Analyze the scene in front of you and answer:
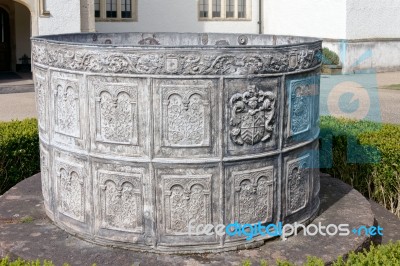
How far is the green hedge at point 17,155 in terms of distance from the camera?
733 cm

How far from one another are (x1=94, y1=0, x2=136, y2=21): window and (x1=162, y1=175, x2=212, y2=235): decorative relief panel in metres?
19.6

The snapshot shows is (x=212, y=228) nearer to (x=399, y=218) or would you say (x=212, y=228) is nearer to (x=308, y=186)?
(x=308, y=186)

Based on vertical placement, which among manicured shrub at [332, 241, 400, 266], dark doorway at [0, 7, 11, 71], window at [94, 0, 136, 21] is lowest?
manicured shrub at [332, 241, 400, 266]

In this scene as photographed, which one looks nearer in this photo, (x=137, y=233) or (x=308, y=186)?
(x=137, y=233)

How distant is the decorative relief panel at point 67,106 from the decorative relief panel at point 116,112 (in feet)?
0.76

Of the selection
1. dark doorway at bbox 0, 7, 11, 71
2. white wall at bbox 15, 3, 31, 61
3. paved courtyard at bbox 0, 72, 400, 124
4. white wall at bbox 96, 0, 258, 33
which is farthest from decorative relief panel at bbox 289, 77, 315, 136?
white wall at bbox 96, 0, 258, 33

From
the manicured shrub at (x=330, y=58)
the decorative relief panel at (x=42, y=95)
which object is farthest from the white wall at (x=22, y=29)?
the decorative relief panel at (x=42, y=95)

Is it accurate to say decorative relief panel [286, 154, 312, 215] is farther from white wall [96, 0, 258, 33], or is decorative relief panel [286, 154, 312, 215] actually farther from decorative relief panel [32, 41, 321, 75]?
white wall [96, 0, 258, 33]

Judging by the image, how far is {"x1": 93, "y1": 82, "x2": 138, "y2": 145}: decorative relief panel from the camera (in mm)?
4715

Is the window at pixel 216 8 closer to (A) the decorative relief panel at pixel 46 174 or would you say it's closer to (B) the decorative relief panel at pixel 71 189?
(A) the decorative relief panel at pixel 46 174

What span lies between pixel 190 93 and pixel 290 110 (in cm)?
97

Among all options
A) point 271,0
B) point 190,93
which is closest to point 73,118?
point 190,93

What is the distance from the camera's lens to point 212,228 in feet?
16.1

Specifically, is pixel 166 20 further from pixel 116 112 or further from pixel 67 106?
pixel 116 112
